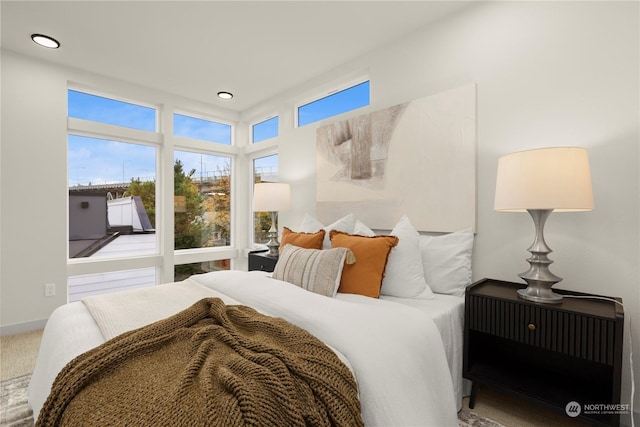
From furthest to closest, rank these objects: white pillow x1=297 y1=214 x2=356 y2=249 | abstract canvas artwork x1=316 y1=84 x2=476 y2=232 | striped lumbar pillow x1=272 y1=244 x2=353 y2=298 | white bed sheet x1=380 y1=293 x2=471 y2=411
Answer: white pillow x1=297 y1=214 x2=356 y2=249, abstract canvas artwork x1=316 y1=84 x2=476 y2=232, striped lumbar pillow x1=272 y1=244 x2=353 y2=298, white bed sheet x1=380 y1=293 x2=471 y2=411

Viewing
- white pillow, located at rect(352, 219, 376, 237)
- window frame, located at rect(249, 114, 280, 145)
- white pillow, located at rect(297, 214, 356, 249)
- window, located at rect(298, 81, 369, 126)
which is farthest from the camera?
window frame, located at rect(249, 114, 280, 145)

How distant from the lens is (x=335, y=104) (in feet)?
11.2

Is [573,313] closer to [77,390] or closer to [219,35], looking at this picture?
[77,390]

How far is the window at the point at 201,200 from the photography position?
4.21 metres

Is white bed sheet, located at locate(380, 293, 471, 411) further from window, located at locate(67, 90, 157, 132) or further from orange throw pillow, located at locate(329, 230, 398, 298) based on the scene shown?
window, located at locate(67, 90, 157, 132)

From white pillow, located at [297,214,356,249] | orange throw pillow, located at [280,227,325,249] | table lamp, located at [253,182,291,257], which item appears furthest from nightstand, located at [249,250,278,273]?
orange throw pillow, located at [280,227,325,249]

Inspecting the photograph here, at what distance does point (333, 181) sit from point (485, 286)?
1.71 metres

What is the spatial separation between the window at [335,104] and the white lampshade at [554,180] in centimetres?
181

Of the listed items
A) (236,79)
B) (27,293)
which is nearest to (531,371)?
(236,79)

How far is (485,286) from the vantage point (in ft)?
6.51

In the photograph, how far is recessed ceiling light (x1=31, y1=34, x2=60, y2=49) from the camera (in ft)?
8.86

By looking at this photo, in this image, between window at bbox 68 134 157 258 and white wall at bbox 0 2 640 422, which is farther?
window at bbox 68 134 157 258

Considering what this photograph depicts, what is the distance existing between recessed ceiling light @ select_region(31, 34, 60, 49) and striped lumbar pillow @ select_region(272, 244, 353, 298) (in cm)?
285

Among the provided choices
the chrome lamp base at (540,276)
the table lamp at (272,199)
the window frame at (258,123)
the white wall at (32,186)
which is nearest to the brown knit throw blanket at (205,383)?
the chrome lamp base at (540,276)
